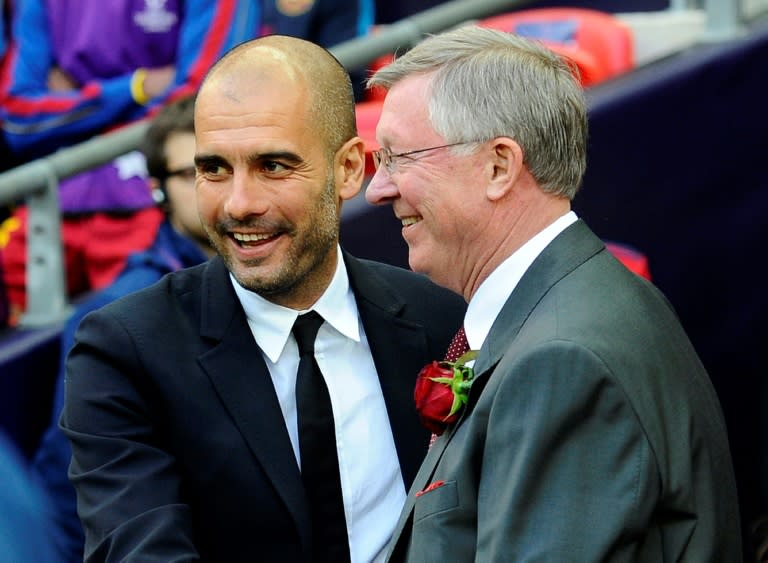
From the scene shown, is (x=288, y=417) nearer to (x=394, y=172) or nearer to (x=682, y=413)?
(x=394, y=172)

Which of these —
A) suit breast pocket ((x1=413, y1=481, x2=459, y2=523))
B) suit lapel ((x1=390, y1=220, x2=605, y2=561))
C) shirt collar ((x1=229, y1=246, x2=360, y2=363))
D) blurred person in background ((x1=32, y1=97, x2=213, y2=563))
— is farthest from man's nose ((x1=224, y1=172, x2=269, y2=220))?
blurred person in background ((x1=32, y1=97, x2=213, y2=563))

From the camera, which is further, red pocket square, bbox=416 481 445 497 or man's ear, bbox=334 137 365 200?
man's ear, bbox=334 137 365 200

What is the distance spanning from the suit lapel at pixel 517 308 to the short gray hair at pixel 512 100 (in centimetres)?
11

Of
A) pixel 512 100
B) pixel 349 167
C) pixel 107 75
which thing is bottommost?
pixel 107 75

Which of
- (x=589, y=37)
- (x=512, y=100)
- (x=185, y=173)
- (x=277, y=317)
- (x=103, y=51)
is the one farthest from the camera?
(x=589, y=37)

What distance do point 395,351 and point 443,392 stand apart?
48cm

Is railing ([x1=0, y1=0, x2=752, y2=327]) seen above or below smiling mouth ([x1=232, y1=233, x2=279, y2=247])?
below

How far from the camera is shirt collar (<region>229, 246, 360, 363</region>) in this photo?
2576mm

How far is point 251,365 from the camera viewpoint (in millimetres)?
2518

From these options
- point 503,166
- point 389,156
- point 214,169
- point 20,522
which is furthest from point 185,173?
point 20,522

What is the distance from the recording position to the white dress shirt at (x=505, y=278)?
220 centimetres

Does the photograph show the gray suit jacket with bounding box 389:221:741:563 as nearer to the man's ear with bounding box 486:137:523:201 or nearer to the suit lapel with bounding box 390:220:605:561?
the suit lapel with bounding box 390:220:605:561

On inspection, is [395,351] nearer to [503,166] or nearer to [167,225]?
[503,166]

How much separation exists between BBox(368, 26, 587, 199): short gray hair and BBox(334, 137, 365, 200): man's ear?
408mm
